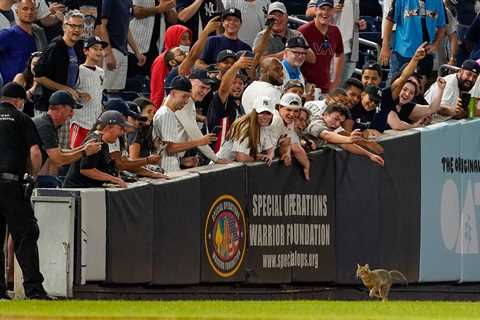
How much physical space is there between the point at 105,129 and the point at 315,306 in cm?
278

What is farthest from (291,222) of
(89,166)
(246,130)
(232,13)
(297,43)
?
(89,166)

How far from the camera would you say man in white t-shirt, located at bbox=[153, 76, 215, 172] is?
1719 centimetres

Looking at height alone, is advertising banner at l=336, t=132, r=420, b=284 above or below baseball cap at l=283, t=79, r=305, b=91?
A: below

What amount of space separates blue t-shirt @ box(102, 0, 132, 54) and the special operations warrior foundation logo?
304 cm

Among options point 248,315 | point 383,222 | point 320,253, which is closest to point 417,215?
point 383,222

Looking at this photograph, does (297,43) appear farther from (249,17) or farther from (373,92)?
(249,17)

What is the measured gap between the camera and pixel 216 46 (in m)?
19.8

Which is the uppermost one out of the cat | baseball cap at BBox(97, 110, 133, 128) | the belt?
baseball cap at BBox(97, 110, 133, 128)

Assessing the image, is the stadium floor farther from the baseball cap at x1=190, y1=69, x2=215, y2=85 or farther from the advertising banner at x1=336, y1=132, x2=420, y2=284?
the baseball cap at x1=190, y1=69, x2=215, y2=85

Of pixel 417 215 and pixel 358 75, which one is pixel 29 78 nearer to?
pixel 417 215

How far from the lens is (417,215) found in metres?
21.1

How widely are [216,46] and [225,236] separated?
9.69 feet

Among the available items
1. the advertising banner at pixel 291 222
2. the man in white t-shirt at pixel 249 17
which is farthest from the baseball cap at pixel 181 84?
the man in white t-shirt at pixel 249 17

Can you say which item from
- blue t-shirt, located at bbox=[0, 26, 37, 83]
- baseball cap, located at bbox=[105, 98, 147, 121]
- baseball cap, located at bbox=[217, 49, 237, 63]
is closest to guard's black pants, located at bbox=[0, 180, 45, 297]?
baseball cap, located at bbox=[105, 98, 147, 121]
